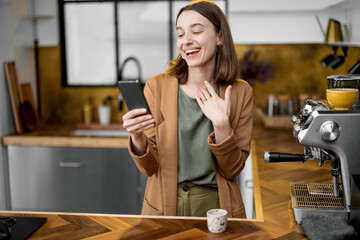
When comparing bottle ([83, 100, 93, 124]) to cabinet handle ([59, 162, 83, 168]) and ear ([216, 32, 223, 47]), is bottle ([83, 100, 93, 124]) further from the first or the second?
ear ([216, 32, 223, 47])

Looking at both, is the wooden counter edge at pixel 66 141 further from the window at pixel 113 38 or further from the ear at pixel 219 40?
the ear at pixel 219 40

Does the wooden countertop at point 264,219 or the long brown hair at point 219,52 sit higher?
the long brown hair at point 219,52

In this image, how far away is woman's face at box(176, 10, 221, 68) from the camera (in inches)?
66.6

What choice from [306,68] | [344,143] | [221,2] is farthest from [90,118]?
[344,143]

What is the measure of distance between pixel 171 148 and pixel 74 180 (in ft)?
5.97

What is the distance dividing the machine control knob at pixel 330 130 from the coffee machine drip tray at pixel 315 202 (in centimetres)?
26

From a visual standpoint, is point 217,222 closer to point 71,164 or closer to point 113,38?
point 71,164

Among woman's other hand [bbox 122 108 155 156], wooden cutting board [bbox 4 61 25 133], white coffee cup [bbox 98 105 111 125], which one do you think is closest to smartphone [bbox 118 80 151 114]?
woman's other hand [bbox 122 108 155 156]

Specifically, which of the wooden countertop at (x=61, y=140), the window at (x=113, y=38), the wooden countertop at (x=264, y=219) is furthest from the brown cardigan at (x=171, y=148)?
the window at (x=113, y=38)

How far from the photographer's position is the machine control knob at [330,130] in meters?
1.31

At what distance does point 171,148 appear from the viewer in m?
1.76

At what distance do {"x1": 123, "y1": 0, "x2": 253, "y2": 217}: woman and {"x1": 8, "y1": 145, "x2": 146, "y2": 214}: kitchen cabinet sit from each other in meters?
1.51

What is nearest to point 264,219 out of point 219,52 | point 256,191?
point 256,191

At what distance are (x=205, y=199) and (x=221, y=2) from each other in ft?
7.98
